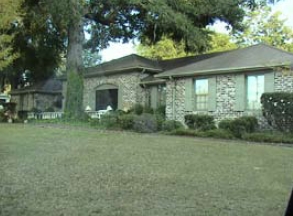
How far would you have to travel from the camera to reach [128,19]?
26453 millimetres

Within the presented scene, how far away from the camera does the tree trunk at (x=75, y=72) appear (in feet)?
79.4

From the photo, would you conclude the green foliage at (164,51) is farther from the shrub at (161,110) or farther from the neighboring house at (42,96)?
the shrub at (161,110)

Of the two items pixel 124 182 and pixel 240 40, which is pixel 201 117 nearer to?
pixel 124 182

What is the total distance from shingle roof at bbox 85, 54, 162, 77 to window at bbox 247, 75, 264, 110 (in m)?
8.31

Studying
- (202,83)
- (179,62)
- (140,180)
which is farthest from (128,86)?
(140,180)

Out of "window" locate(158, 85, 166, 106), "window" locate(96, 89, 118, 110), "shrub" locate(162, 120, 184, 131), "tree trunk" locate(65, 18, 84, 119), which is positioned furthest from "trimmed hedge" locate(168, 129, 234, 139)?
"window" locate(96, 89, 118, 110)

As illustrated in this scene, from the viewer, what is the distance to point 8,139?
43.4ft

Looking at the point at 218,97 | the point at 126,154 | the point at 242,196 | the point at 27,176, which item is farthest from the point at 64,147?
the point at 218,97

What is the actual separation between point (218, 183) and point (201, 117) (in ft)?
38.8

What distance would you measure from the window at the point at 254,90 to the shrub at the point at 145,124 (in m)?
4.18

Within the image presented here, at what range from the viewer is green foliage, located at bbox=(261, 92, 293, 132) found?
1628cm

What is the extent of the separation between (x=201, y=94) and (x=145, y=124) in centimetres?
390

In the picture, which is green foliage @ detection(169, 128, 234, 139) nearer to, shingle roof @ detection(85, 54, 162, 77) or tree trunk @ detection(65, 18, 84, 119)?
tree trunk @ detection(65, 18, 84, 119)

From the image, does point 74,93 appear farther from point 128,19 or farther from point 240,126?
point 240,126
